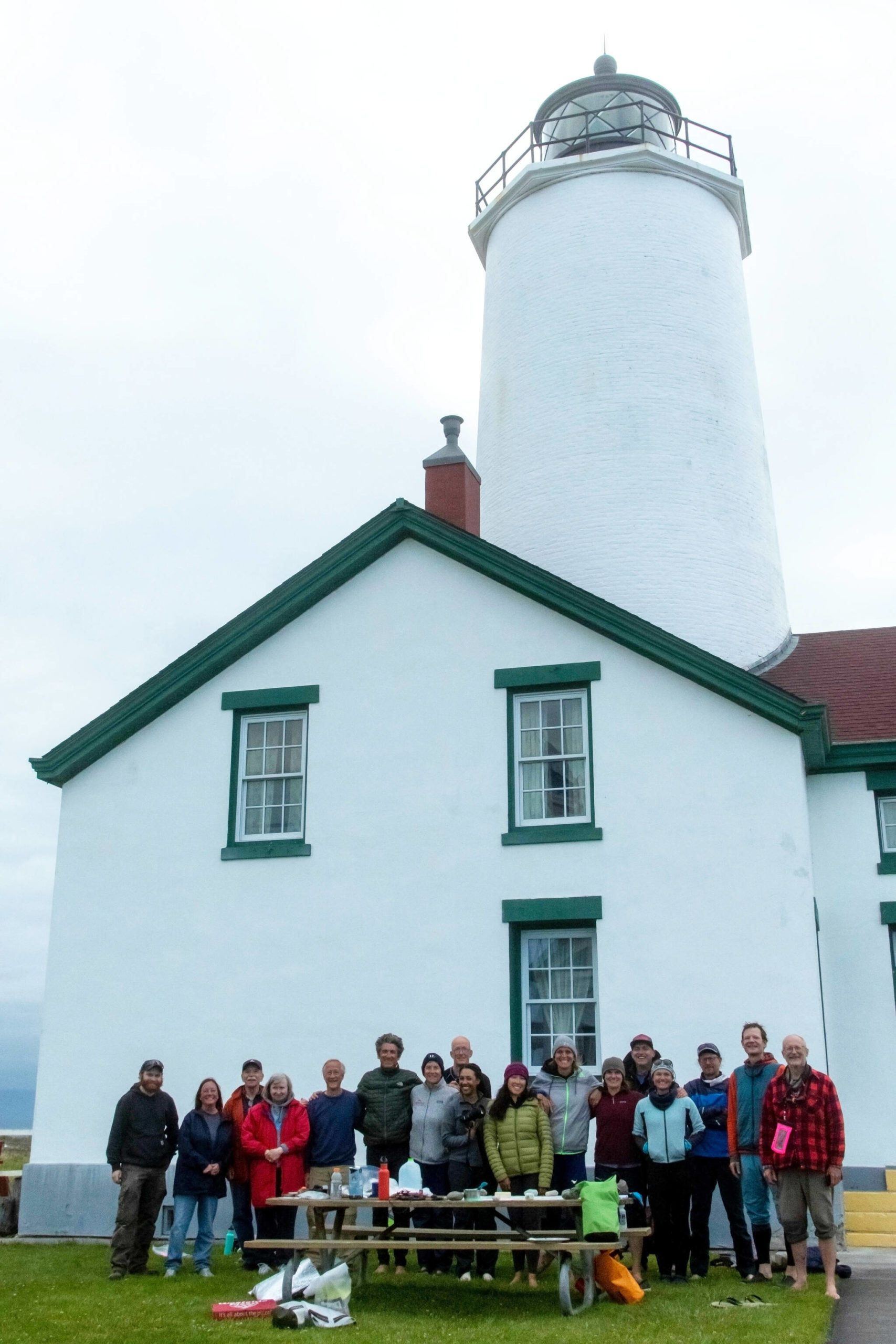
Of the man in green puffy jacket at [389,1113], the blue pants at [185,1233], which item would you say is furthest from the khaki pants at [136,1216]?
the man in green puffy jacket at [389,1113]

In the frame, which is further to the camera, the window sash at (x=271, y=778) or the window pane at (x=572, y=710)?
the window sash at (x=271, y=778)

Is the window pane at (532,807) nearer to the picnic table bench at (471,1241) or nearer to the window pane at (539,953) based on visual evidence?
the window pane at (539,953)

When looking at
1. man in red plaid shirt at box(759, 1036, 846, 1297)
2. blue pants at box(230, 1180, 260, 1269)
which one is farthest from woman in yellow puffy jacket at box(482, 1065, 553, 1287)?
blue pants at box(230, 1180, 260, 1269)

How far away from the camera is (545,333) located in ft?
61.7

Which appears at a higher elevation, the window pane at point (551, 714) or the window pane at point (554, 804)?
the window pane at point (551, 714)

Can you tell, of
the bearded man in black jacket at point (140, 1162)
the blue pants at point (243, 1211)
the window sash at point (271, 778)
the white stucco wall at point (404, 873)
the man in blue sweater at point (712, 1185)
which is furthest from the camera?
the window sash at point (271, 778)

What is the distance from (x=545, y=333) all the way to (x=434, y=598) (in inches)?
229

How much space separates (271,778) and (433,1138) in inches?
213

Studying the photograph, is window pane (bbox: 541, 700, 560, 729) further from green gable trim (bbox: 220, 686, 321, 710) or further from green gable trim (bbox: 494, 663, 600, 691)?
green gable trim (bbox: 220, 686, 321, 710)

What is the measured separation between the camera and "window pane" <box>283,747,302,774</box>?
48.5 ft

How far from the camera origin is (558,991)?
43.7 ft

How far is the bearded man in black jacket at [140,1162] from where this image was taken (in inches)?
425

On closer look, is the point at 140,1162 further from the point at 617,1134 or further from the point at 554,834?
the point at 554,834

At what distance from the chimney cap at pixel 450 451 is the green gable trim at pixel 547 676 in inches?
138
